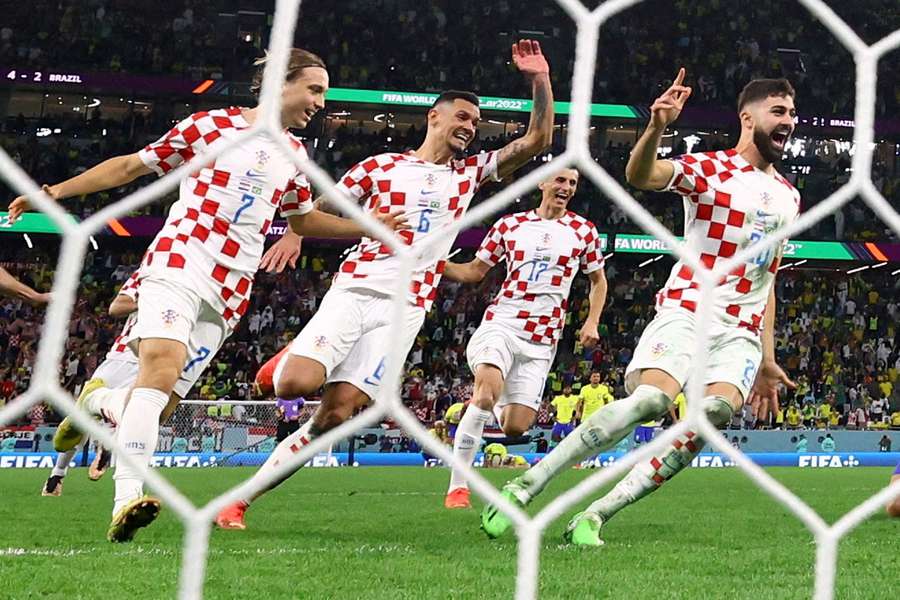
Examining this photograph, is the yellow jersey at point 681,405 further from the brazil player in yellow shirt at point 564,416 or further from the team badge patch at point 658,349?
the team badge patch at point 658,349

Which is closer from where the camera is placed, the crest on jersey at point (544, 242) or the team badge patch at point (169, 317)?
the team badge patch at point (169, 317)

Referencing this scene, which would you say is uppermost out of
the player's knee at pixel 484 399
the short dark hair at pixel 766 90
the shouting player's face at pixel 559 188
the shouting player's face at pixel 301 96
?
the shouting player's face at pixel 559 188

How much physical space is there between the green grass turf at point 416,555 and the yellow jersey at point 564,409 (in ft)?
20.3

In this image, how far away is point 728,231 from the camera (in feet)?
11.0

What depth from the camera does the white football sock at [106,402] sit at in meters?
3.95

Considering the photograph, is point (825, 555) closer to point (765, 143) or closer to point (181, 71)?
point (765, 143)

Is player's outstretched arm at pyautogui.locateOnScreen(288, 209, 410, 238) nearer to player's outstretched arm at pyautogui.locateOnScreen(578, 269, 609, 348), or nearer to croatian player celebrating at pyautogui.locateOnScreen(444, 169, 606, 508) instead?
player's outstretched arm at pyautogui.locateOnScreen(578, 269, 609, 348)

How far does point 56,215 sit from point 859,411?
15372 millimetres

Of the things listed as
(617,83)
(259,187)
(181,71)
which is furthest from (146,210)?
(259,187)

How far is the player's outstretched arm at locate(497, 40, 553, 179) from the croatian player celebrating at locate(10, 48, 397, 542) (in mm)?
611

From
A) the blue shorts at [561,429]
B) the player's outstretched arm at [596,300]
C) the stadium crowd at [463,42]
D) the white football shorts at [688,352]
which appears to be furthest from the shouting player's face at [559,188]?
the stadium crowd at [463,42]

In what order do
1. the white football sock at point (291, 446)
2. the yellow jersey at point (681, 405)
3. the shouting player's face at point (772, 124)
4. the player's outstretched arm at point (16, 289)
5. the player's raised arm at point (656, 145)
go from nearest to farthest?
1. the player's raised arm at point (656, 145)
2. the player's outstretched arm at point (16, 289)
3. the shouting player's face at point (772, 124)
4. the white football sock at point (291, 446)
5. the yellow jersey at point (681, 405)

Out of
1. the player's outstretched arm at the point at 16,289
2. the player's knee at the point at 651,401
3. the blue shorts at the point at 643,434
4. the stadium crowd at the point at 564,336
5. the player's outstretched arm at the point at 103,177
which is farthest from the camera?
the stadium crowd at the point at 564,336

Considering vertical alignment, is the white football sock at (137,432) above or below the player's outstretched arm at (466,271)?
below
